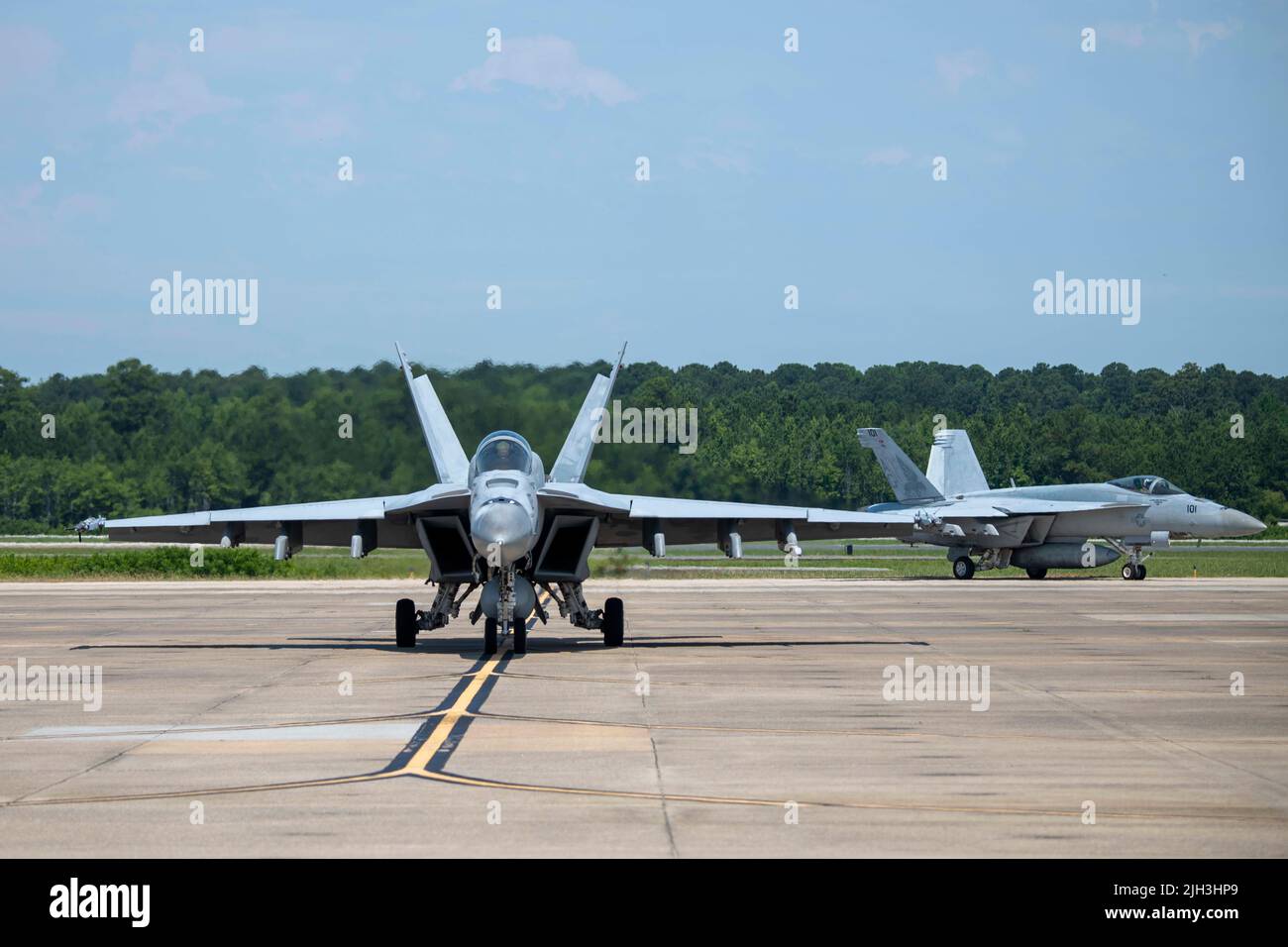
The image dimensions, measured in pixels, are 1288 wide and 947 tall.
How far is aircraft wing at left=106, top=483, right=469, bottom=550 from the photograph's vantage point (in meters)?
19.9

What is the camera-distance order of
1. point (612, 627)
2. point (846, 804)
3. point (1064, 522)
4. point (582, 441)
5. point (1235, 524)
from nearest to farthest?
1. point (846, 804)
2. point (612, 627)
3. point (582, 441)
4. point (1235, 524)
5. point (1064, 522)

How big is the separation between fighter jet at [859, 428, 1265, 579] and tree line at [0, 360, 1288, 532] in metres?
4.34

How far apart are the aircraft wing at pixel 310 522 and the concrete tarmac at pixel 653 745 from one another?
1.60 m

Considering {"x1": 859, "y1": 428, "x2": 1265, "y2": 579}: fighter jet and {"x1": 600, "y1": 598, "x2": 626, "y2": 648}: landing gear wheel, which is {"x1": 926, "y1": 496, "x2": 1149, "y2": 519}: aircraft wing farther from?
{"x1": 600, "y1": 598, "x2": 626, "y2": 648}: landing gear wheel

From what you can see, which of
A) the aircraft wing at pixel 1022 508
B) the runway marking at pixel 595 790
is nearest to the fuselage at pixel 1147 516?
the aircraft wing at pixel 1022 508

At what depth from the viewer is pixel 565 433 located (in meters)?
33.2

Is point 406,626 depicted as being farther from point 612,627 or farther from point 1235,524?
point 1235,524

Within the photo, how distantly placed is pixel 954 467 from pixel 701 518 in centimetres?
3458

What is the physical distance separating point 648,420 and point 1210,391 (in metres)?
92.7

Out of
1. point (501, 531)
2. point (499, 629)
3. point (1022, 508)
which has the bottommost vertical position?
point (499, 629)

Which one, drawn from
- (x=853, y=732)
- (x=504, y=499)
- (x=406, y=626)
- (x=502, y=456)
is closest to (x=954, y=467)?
(x=406, y=626)

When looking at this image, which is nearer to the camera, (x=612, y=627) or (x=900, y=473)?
(x=612, y=627)

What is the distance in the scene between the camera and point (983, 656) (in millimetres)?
19625
